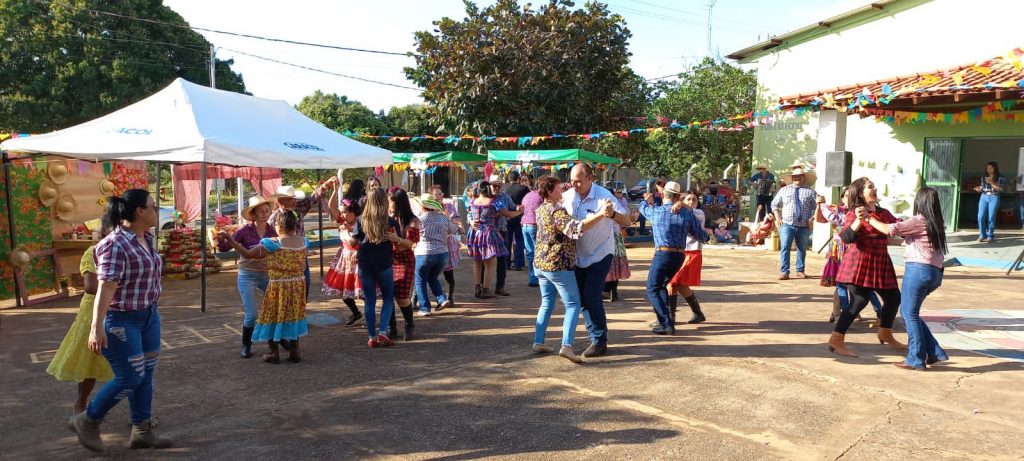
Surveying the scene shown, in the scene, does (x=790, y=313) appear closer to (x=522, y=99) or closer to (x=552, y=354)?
(x=552, y=354)

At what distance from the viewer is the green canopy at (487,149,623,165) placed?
52.5ft

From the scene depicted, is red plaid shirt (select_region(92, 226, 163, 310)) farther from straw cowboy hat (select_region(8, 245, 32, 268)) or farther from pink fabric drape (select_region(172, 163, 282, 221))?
pink fabric drape (select_region(172, 163, 282, 221))

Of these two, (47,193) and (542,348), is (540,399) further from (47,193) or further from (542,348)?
(47,193)

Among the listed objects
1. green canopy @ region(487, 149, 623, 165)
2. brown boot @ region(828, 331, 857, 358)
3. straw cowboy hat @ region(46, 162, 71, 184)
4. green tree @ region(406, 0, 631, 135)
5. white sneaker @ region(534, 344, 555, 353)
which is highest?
green tree @ region(406, 0, 631, 135)

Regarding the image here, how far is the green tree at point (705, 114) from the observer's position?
24.8 meters

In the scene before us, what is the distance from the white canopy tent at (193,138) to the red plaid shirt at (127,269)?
131 inches

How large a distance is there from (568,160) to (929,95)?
7.46m

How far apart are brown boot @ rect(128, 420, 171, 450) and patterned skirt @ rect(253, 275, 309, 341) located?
70.6 inches

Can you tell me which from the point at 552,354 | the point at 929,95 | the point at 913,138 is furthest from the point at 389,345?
the point at 913,138

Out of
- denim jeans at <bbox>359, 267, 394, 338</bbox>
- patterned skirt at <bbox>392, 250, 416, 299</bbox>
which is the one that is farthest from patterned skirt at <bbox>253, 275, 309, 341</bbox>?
patterned skirt at <bbox>392, 250, 416, 299</bbox>

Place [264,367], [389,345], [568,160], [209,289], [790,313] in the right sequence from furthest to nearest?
[568,160] → [209,289] → [790,313] → [389,345] → [264,367]

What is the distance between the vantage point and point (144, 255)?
4.02m

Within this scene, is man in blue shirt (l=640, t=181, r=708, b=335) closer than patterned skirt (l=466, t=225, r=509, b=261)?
Yes

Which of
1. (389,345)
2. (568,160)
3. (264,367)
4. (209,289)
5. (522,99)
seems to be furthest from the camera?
(522,99)
